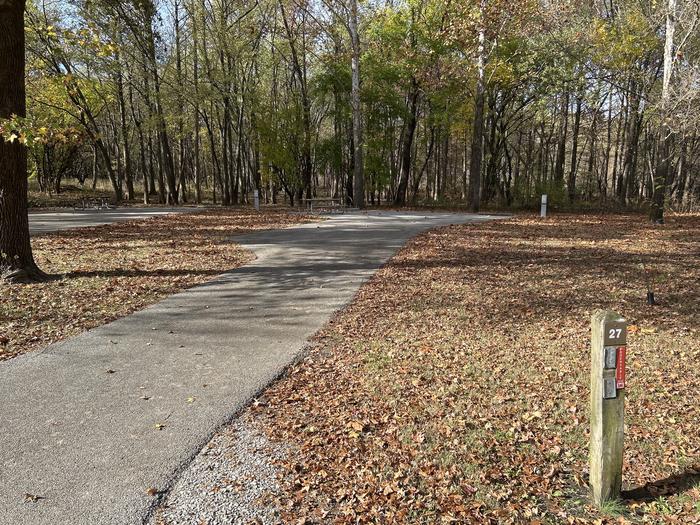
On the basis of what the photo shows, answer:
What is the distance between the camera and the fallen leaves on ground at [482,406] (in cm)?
304

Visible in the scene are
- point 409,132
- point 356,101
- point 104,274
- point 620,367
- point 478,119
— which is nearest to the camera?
point 620,367

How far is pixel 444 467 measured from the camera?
3354 mm

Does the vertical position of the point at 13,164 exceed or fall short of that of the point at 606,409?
it exceeds it

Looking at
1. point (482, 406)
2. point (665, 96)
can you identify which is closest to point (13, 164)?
point (482, 406)

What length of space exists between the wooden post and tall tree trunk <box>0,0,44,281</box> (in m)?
8.43

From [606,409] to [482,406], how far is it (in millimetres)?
1342

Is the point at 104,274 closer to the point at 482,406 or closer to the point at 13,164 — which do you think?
the point at 13,164

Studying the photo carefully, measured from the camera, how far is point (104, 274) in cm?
894

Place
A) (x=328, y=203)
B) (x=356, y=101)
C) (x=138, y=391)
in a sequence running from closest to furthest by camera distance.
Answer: (x=138, y=391), (x=356, y=101), (x=328, y=203)

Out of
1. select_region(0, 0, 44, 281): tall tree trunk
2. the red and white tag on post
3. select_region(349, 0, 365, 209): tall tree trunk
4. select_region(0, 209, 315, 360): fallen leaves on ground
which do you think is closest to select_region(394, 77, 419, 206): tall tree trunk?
select_region(349, 0, 365, 209): tall tree trunk

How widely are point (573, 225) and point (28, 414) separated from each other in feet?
53.3

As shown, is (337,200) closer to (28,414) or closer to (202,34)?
(202,34)

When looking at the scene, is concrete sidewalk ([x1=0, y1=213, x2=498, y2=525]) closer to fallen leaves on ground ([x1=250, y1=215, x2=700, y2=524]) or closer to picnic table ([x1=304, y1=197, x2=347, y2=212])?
fallen leaves on ground ([x1=250, y1=215, x2=700, y2=524])

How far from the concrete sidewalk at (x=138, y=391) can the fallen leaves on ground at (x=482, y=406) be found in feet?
1.66
